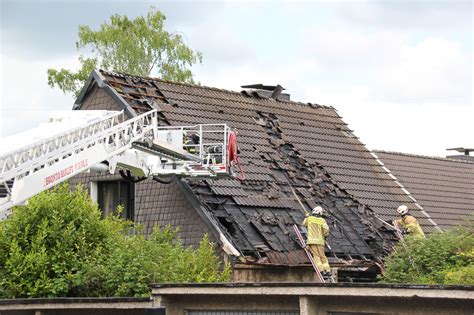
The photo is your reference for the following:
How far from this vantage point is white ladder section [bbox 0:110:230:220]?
52.1ft

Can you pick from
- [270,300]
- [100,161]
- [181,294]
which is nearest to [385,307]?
[270,300]

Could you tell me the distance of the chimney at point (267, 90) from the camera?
30.8 metres

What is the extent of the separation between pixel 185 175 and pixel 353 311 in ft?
31.0

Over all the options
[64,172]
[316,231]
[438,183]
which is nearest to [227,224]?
[316,231]

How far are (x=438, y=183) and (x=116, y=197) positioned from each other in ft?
41.5

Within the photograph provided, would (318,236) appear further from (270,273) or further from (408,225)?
(408,225)

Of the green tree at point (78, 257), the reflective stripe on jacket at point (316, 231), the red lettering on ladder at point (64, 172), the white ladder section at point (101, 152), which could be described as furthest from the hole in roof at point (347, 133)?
the red lettering on ladder at point (64, 172)

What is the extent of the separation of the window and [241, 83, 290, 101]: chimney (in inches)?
244

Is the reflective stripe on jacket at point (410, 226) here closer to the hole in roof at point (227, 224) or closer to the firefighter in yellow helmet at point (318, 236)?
the firefighter in yellow helmet at point (318, 236)

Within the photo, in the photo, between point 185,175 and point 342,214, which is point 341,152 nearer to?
point 342,214

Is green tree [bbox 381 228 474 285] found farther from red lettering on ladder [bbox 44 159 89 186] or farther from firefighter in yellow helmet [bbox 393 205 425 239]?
red lettering on ladder [bbox 44 159 89 186]

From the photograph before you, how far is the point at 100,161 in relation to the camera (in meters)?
18.6

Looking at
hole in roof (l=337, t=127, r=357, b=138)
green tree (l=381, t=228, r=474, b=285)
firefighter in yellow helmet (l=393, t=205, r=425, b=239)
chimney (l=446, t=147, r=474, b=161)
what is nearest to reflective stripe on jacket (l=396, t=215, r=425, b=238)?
firefighter in yellow helmet (l=393, t=205, r=425, b=239)

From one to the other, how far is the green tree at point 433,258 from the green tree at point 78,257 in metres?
3.51
